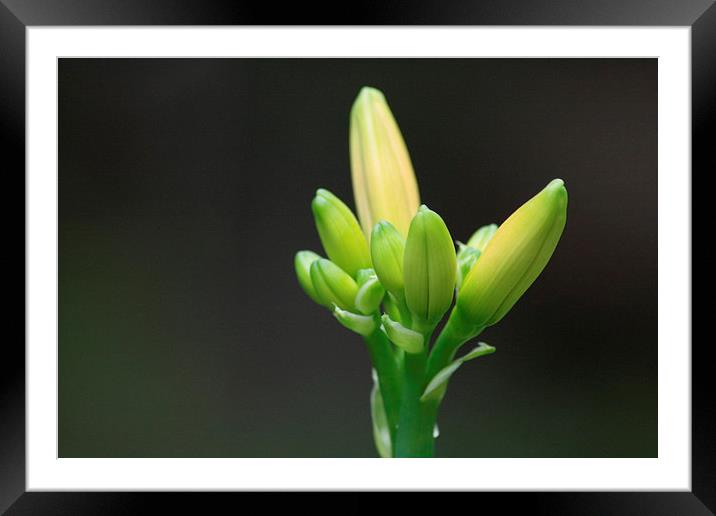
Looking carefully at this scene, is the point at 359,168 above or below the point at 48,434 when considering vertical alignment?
above

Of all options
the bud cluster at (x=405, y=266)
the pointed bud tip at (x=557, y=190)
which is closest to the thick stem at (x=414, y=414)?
the bud cluster at (x=405, y=266)

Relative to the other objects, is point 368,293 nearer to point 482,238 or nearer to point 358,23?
point 482,238

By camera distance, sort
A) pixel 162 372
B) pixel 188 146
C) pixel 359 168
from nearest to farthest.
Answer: pixel 359 168, pixel 188 146, pixel 162 372

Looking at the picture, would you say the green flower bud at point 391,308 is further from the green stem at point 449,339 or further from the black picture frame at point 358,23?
the black picture frame at point 358,23

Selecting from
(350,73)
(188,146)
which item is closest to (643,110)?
(350,73)

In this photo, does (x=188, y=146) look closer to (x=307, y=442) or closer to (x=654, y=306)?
(x=307, y=442)

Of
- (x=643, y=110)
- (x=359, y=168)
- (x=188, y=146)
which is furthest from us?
(x=188, y=146)
